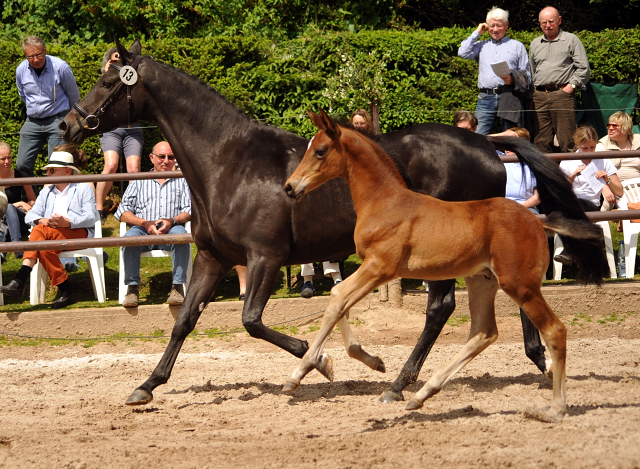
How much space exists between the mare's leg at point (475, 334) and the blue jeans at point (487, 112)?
14.0 feet

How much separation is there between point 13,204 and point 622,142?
6.59m

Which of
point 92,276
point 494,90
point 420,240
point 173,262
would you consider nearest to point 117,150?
point 92,276

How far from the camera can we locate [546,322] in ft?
14.1

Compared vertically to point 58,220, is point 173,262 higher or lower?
lower

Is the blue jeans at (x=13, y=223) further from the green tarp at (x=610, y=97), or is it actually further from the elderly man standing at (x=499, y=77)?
the green tarp at (x=610, y=97)

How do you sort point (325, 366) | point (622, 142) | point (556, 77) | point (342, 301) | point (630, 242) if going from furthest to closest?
point (556, 77), point (622, 142), point (630, 242), point (325, 366), point (342, 301)

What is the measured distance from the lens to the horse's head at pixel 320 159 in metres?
4.31

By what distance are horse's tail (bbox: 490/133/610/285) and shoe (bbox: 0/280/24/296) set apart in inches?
185

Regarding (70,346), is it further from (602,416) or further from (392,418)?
(602,416)

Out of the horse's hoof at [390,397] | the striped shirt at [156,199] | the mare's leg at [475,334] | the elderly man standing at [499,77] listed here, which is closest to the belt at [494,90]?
the elderly man standing at [499,77]

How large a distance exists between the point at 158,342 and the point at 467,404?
10.9 ft

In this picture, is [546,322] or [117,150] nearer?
[546,322]

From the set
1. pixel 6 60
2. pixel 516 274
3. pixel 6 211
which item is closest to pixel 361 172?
pixel 516 274

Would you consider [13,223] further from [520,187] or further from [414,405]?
[414,405]
